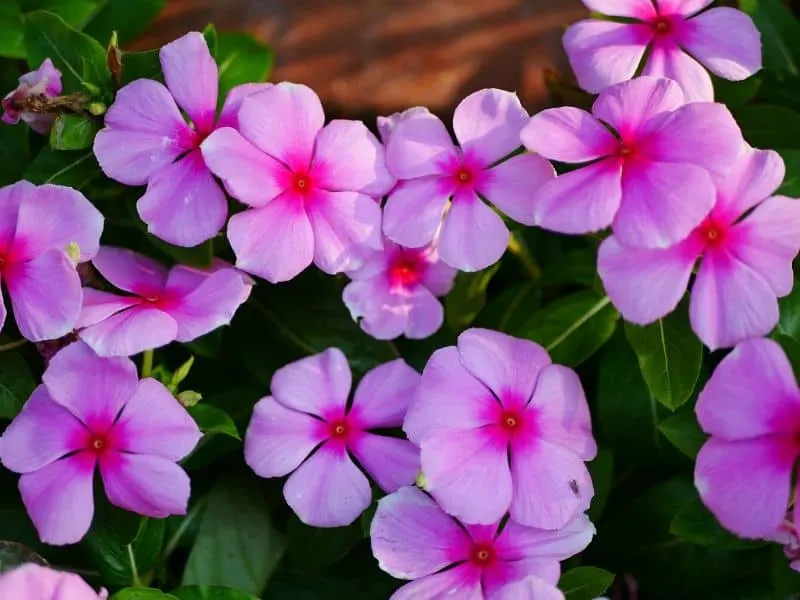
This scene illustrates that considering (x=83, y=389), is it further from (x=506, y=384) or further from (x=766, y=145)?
(x=766, y=145)

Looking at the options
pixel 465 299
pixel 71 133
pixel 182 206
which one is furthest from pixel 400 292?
pixel 71 133

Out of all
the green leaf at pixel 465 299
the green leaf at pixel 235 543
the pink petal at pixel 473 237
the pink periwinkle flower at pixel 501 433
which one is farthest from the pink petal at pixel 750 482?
the green leaf at pixel 235 543

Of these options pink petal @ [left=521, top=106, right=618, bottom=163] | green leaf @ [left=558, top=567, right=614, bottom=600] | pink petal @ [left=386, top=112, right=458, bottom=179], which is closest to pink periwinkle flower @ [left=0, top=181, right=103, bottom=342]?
pink petal @ [left=386, top=112, right=458, bottom=179]

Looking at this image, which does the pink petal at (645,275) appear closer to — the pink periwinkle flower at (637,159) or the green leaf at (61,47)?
the pink periwinkle flower at (637,159)

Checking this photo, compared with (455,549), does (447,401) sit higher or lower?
higher

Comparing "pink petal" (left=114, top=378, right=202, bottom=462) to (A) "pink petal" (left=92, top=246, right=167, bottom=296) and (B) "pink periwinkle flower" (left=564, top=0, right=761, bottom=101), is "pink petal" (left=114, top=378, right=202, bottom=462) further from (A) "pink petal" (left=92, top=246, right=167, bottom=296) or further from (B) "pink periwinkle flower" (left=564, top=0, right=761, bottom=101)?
(B) "pink periwinkle flower" (left=564, top=0, right=761, bottom=101)

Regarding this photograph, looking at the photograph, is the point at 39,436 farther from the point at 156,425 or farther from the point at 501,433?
the point at 501,433
